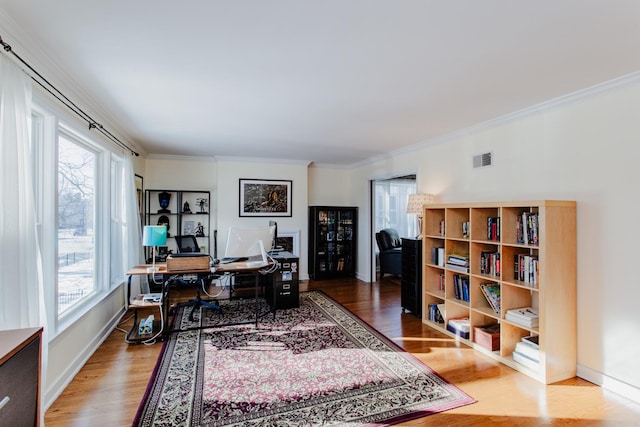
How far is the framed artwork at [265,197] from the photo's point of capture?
598 cm

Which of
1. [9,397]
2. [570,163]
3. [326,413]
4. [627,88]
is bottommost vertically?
[326,413]

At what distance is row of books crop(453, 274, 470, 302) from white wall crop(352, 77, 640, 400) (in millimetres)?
994

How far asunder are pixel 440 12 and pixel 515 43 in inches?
24.4

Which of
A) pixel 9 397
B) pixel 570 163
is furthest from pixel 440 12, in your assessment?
pixel 9 397

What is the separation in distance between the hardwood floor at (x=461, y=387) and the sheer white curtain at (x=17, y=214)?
0.61 m

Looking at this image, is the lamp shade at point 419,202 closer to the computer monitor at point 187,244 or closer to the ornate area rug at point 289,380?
the ornate area rug at point 289,380

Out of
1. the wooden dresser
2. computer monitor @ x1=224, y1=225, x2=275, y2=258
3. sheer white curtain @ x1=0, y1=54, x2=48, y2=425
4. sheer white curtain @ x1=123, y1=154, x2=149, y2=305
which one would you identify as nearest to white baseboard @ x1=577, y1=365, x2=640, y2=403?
computer monitor @ x1=224, y1=225, x2=275, y2=258

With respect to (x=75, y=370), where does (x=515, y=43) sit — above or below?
above

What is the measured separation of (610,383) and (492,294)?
103 cm

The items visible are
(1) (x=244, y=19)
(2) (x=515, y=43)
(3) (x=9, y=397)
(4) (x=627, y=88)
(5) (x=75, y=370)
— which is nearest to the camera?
(3) (x=9, y=397)

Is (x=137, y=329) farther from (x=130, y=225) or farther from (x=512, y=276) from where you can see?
(x=512, y=276)

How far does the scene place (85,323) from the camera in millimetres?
2973

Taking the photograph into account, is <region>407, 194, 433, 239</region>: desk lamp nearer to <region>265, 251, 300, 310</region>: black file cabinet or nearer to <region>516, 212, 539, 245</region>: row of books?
<region>516, 212, 539, 245</region>: row of books

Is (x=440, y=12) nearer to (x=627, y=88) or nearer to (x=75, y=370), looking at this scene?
(x=627, y=88)
